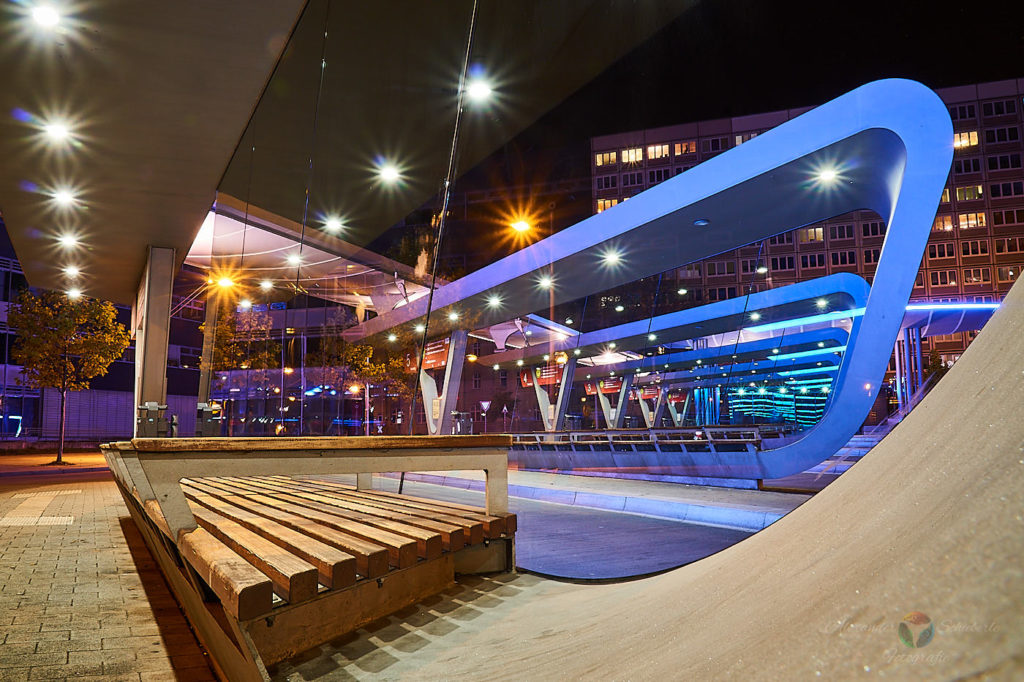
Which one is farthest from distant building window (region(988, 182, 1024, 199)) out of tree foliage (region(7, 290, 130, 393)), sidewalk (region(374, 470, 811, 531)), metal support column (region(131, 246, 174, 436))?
tree foliage (region(7, 290, 130, 393))

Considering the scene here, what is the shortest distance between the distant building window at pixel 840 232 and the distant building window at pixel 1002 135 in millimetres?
1233

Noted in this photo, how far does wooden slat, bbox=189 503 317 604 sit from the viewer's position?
76.4 inches

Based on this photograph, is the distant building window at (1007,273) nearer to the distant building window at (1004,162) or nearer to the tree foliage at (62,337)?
the distant building window at (1004,162)

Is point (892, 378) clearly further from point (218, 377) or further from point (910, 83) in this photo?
point (218, 377)

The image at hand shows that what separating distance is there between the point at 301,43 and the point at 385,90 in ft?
3.59

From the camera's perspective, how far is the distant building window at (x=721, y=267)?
5648 mm

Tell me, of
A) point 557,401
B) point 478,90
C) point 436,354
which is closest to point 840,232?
point 478,90

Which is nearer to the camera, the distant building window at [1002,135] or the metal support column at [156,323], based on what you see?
the distant building window at [1002,135]

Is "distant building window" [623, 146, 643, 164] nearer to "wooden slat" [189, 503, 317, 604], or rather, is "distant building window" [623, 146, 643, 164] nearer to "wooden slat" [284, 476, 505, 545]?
"wooden slat" [284, 476, 505, 545]

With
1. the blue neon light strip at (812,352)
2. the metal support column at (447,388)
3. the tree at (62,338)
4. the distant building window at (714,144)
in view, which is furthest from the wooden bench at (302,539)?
the tree at (62,338)

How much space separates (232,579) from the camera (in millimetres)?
1769

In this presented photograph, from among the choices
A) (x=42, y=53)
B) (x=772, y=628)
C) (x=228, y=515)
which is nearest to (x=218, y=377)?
(x=42, y=53)

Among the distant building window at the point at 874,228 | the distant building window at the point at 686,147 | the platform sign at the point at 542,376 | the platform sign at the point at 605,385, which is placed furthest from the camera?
the platform sign at the point at 542,376

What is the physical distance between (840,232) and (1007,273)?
1764 millimetres
